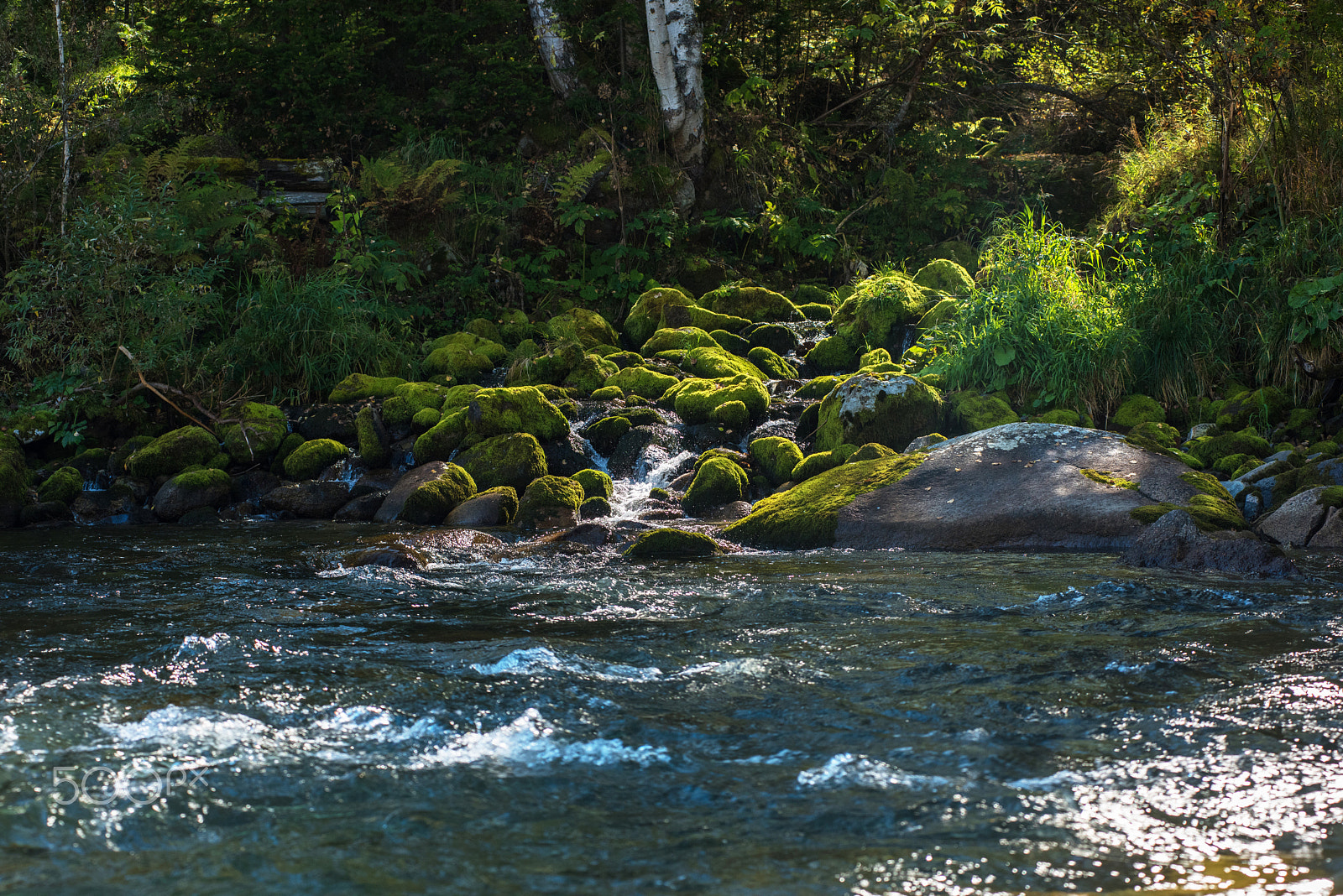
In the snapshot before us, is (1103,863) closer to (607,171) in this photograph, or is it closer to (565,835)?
(565,835)

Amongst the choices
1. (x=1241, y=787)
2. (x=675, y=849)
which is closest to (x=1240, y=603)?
(x=1241, y=787)

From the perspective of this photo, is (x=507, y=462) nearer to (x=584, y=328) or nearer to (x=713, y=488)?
(x=713, y=488)

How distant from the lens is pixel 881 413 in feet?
28.1

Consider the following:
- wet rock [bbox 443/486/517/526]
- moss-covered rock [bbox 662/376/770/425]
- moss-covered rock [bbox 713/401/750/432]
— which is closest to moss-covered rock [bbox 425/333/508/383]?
moss-covered rock [bbox 662/376/770/425]

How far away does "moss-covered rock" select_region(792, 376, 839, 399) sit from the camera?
9.87m

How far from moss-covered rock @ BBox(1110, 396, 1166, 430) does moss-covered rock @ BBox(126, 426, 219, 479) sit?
794cm

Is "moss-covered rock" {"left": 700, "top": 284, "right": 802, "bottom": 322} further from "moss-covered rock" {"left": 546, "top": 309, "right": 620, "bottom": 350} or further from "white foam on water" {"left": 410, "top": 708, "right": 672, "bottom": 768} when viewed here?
"white foam on water" {"left": 410, "top": 708, "right": 672, "bottom": 768}

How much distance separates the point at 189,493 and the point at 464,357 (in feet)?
10.7

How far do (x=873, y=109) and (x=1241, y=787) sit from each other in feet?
48.0

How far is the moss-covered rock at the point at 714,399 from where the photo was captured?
30.9ft

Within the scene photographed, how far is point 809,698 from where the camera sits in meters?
3.45

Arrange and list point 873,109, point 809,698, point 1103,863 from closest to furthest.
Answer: point 1103,863
point 809,698
point 873,109

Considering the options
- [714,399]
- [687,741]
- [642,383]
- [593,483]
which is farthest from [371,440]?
[687,741]

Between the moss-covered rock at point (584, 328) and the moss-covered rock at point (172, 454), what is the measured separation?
152 inches
